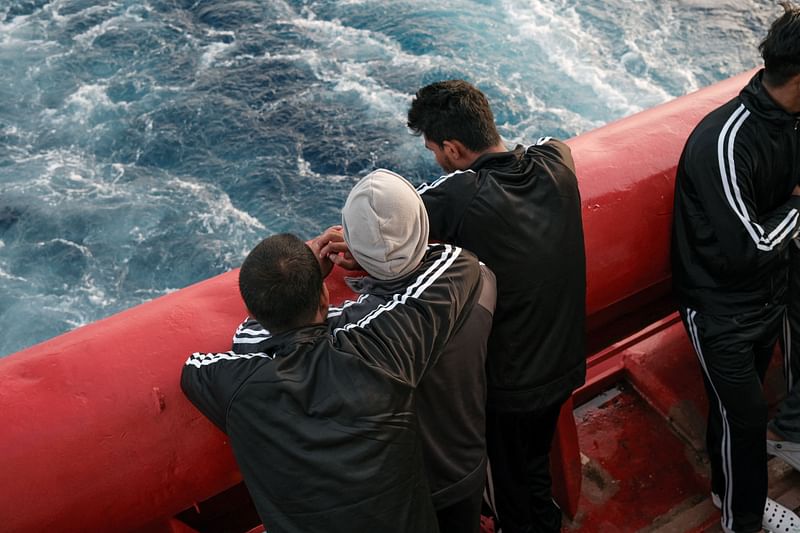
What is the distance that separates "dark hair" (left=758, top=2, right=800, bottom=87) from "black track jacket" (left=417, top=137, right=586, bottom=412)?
58 centimetres

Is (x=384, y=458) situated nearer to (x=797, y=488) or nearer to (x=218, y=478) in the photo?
(x=218, y=478)

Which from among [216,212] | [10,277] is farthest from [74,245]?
[216,212]

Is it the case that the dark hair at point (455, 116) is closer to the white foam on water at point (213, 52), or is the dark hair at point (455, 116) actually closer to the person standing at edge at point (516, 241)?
the person standing at edge at point (516, 241)

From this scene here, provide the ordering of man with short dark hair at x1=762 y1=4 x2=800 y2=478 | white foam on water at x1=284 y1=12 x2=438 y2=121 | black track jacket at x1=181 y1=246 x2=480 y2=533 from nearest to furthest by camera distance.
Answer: black track jacket at x1=181 y1=246 x2=480 y2=533
man with short dark hair at x1=762 y1=4 x2=800 y2=478
white foam on water at x1=284 y1=12 x2=438 y2=121

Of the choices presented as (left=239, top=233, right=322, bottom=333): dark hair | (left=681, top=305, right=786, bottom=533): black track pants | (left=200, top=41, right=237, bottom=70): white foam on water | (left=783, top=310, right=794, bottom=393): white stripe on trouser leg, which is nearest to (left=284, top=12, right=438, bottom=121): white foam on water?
(left=200, top=41, right=237, bottom=70): white foam on water

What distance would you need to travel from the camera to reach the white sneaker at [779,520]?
249cm

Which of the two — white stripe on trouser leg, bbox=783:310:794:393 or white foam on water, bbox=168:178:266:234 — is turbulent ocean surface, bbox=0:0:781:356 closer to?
white foam on water, bbox=168:178:266:234

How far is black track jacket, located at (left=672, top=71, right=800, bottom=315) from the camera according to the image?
2.15 metres

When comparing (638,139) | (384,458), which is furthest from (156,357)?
(638,139)

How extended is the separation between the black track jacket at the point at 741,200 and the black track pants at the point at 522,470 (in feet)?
1.86

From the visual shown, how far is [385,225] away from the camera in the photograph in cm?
172

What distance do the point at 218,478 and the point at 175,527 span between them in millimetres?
212

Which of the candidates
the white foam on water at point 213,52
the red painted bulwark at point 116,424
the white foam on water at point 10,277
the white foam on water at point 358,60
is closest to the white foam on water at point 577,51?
the white foam on water at point 358,60

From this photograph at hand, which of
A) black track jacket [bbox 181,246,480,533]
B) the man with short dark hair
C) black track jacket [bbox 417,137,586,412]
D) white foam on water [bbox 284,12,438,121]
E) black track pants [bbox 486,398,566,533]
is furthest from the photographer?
white foam on water [bbox 284,12,438,121]
